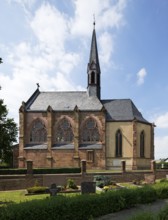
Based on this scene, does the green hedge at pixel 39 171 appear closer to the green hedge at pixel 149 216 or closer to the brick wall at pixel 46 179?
the brick wall at pixel 46 179

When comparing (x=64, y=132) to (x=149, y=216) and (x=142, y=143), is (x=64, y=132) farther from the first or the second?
(x=149, y=216)

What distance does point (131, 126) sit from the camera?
54750 millimetres

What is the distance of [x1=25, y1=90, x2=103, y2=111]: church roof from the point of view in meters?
56.9

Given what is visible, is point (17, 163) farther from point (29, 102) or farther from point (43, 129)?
point (29, 102)

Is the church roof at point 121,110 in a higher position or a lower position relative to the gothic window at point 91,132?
higher

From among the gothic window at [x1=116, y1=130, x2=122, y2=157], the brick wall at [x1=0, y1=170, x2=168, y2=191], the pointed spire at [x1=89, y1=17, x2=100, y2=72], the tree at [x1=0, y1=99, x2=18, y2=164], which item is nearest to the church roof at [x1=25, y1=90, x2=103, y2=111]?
the gothic window at [x1=116, y1=130, x2=122, y2=157]

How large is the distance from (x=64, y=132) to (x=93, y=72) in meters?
12.4

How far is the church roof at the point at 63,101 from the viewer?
2239 inches

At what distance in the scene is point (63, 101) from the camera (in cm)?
5847

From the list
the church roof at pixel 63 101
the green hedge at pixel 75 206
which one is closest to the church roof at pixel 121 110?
the church roof at pixel 63 101

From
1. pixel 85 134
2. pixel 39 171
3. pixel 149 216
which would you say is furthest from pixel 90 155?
pixel 149 216

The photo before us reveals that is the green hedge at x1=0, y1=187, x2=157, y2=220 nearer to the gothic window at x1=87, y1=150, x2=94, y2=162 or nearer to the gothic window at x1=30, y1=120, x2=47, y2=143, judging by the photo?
the gothic window at x1=87, y1=150, x2=94, y2=162

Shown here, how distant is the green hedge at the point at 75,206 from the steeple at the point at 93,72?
1602 inches

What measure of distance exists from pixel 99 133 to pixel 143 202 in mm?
36302
